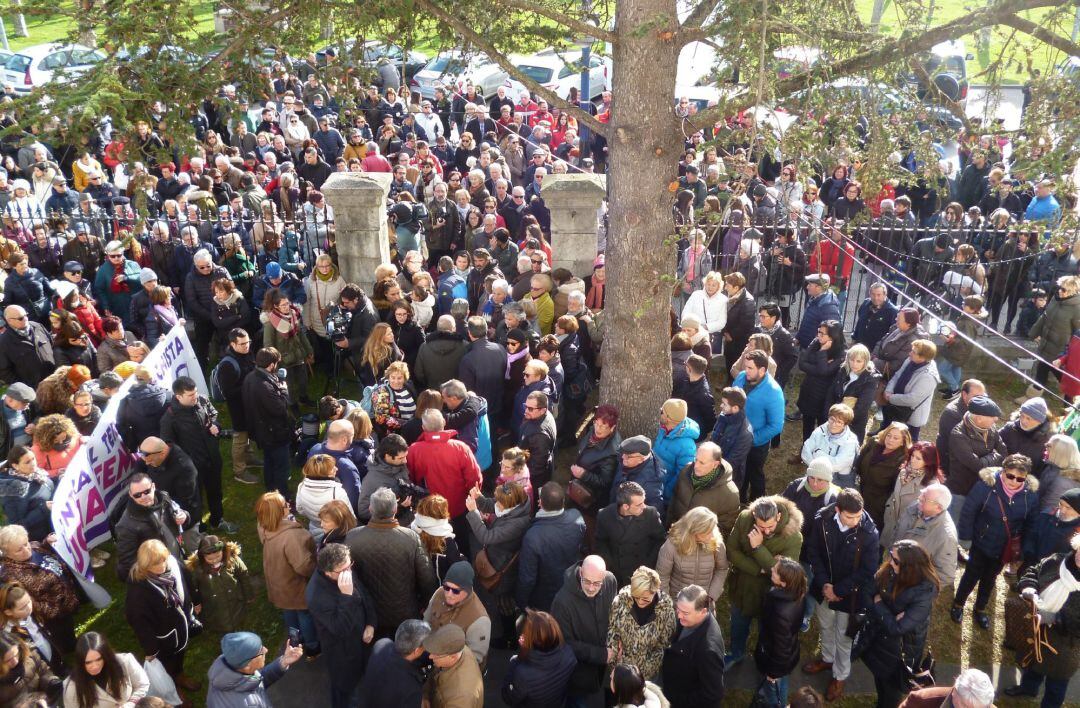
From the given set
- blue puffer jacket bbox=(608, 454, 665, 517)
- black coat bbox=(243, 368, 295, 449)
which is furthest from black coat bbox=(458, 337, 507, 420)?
blue puffer jacket bbox=(608, 454, 665, 517)

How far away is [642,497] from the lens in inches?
223

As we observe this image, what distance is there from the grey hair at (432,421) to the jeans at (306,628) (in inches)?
60.8

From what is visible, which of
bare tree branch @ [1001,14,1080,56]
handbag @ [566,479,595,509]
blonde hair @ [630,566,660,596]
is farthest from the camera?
handbag @ [566,479,595,509]

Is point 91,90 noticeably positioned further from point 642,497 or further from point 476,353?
point 642,497

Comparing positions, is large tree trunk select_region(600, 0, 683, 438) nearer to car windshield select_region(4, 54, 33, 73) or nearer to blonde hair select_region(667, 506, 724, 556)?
blonde hair select_region(667, 506, 724, 556)

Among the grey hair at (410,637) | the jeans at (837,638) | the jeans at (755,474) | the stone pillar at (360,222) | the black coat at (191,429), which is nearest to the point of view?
the grey hair at (410,637)

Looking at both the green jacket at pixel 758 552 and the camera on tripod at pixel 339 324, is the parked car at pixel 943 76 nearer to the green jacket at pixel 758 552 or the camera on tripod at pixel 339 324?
the green jacket at pixel 758 552

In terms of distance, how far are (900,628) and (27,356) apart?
25.9 feet

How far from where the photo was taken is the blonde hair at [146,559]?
5238 millimetres

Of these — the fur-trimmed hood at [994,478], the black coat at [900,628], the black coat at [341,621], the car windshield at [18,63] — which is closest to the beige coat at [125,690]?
the black coat at [341,621]

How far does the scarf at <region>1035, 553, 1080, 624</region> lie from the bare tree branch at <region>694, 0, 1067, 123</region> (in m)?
3.31

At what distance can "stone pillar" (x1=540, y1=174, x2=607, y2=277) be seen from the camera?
32.4 feet

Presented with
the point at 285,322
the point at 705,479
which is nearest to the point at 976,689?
the point at 705,479

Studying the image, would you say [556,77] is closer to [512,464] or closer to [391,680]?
[512,464]
